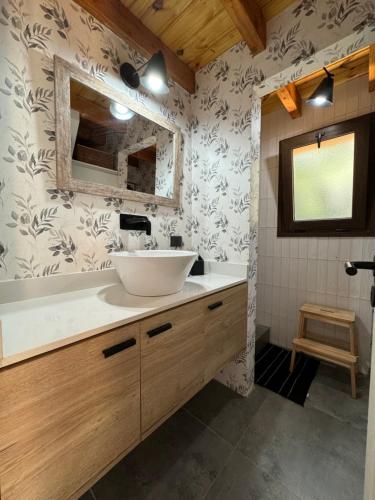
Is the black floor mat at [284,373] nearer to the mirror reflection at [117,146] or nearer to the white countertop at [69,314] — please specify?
the white countertop at [69,314]

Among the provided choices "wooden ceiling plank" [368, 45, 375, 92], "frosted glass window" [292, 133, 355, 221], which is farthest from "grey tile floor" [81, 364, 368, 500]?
"wooden ceiling plank" [368, 45, 375, 92]

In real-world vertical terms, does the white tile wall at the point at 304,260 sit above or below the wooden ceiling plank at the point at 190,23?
below

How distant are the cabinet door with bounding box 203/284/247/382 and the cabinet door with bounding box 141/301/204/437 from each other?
68 millimetres

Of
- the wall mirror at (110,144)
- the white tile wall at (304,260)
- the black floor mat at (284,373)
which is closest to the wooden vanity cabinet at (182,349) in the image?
the black floor mat at (284,373)

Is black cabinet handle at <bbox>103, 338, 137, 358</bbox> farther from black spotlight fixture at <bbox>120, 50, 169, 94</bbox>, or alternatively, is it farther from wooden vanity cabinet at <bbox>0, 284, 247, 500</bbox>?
black spotlight fixture at <bbox>120, 50, 169, 94</bbox>

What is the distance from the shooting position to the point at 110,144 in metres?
1.08

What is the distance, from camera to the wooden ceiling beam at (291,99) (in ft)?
5.09

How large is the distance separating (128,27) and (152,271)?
1.32 meters

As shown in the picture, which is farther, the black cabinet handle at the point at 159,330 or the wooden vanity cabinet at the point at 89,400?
the black cabinet handle at the point at 159,330

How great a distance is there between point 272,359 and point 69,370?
1.84 meters

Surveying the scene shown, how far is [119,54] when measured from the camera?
1.08 metres

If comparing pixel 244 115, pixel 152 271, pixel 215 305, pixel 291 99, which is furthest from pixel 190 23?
pixel 215 305

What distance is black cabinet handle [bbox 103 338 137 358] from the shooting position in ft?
2.01

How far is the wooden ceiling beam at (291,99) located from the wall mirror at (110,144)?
36.5 inches
